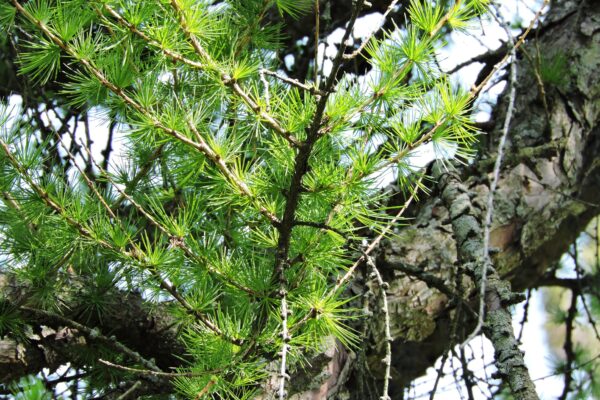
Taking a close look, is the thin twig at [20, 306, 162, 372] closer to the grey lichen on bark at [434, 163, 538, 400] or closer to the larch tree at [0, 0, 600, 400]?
the larch tree at [0, 0, 600, 400]

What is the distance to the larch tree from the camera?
101cm

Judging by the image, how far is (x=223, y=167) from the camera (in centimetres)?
98

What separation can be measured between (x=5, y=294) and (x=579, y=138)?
4.68 feet

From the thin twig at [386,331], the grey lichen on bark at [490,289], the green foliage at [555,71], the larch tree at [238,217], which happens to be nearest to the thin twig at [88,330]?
the larch tree at [238,217]

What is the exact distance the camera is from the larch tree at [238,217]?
3.30 ft

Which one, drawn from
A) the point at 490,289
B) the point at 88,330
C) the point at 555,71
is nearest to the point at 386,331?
the point at 490,289

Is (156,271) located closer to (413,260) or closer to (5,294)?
(5,294)

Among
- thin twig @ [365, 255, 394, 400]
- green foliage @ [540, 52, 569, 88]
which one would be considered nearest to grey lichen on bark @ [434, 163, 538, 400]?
thin twig @ [365, 255, 394, 400]

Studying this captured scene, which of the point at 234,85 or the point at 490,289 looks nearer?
the point at 234,85

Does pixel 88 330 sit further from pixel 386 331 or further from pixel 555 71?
pixel 555 71

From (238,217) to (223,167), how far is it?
0.90 ft

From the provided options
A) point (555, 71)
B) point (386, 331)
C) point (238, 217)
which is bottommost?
point (386, 331)

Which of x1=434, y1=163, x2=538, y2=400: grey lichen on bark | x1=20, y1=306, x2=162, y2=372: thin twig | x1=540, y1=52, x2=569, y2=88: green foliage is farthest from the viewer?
x1=540, y1=52, x2=569, y2=88: green foliage

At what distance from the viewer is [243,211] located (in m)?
1.06
